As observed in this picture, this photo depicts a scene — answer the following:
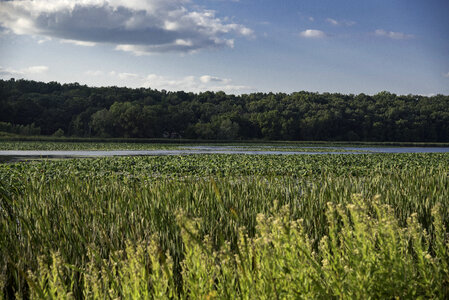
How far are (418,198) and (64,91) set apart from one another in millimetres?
102588

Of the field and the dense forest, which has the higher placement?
the dense forest

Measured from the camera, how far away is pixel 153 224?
5547mm

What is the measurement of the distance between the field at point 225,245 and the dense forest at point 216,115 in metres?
71.7

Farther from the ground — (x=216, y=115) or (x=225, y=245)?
(x=216, y=115)

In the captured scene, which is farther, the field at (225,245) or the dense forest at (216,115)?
the dense forest at (216,115)

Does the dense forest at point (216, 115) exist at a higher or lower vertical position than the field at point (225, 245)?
higher

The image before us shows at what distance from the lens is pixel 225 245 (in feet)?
9.84

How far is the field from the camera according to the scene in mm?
2812

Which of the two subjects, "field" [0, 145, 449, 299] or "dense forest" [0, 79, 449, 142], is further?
"dense forest" [0, 79, 449, 142]

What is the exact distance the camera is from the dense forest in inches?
3162

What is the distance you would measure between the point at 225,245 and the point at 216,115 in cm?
9341

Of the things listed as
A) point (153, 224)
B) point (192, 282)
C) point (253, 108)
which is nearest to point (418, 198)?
point (153, 224)

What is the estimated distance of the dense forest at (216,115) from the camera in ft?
263

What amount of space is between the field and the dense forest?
235ft
